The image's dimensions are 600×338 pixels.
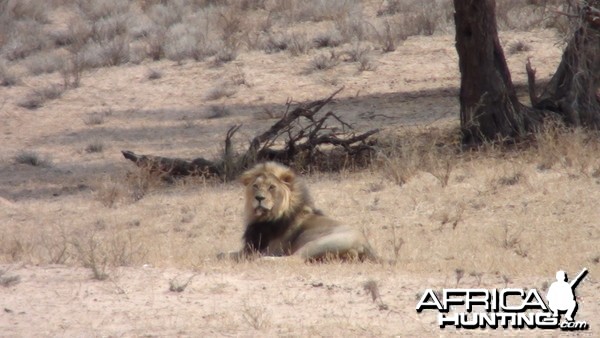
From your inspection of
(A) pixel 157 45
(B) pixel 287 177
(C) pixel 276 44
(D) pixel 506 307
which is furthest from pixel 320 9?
(D) pixel 506 307

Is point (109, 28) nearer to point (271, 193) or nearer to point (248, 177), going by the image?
point (248, 177)

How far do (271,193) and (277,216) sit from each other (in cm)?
22

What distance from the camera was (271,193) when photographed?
11086mm

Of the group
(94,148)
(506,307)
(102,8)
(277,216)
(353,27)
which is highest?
(506,307)

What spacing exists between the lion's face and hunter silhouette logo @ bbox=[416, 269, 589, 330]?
2949 mm

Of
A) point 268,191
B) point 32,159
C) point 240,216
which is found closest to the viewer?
point 268,191

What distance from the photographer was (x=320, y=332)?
24.5 feet

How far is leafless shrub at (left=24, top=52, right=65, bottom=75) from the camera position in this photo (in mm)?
26016

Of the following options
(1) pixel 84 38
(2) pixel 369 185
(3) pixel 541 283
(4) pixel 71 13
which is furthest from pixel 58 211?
(4) pixel 71 13

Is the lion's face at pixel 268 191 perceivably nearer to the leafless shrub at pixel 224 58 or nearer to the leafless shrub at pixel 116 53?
the leafless shrub at pixel 224 58

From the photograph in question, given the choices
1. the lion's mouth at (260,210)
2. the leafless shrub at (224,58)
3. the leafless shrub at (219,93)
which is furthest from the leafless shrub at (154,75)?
the lion's mouth at (260,210)

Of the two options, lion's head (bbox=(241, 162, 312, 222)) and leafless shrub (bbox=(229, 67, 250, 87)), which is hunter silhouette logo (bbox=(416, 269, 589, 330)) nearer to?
lion's head (bbox=(241, 162, 312, 222))

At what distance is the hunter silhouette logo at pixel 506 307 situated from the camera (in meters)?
7.59

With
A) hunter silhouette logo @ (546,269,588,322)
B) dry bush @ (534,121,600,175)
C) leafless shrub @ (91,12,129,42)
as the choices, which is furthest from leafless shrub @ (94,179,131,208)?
leafless shrub @ (91,12,129,42)
